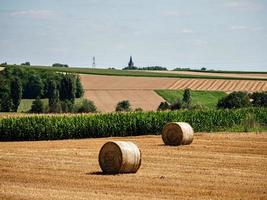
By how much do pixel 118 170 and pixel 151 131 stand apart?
27793 mm

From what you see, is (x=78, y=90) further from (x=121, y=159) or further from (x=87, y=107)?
(x=121, y=159)

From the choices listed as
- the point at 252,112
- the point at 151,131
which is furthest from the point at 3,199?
the point at 252,112

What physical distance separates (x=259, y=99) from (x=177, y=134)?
3893 centimetres

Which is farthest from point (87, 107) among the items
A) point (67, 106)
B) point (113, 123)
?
point (113, 123)

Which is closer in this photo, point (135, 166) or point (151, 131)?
point (135, 166)

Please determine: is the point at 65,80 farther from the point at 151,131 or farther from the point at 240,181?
the point at 240,181

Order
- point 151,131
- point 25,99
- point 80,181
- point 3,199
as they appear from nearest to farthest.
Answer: point 3,199, point 80,181, point 151,131, point 25,99

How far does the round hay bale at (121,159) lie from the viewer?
24.3m

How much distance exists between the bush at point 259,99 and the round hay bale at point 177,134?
35164 mm

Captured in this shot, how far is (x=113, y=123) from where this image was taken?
5062 cm

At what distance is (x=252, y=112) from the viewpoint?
189 ft

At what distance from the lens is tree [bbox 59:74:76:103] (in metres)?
84.2

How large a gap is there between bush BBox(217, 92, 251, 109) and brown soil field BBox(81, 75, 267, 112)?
8372 millimetres

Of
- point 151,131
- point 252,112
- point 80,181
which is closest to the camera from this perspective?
point 80,181
